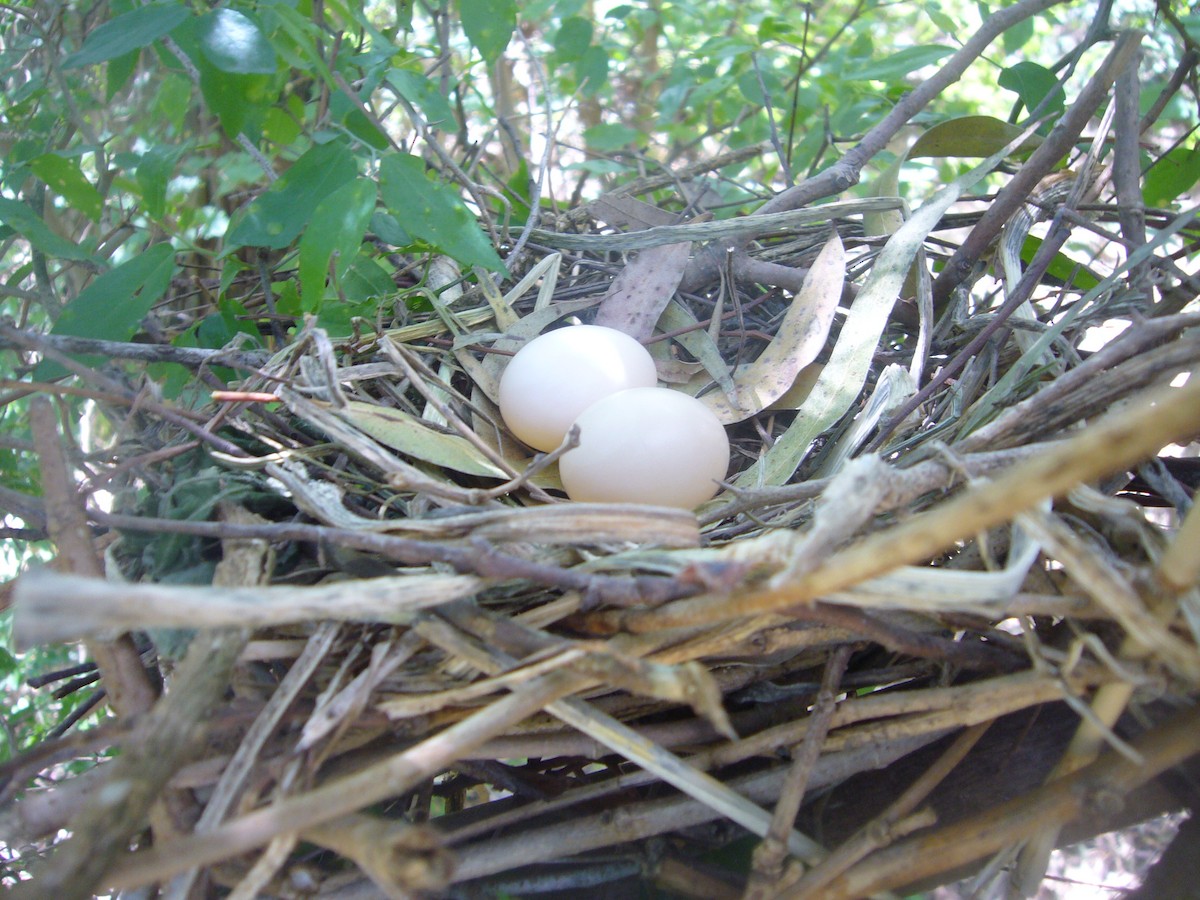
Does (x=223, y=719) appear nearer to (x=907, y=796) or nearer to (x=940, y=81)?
(x=907, y=796)

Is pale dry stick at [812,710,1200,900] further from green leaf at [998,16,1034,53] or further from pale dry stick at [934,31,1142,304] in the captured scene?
green leaf at [998,16,1034,53]

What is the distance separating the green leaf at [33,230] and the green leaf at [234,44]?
0.76 feet

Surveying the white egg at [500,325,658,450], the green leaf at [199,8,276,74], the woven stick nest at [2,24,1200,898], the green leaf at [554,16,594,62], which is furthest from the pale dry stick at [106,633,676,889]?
the green leaf at [554,16,594,62]

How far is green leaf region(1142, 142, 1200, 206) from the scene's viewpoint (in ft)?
3.07

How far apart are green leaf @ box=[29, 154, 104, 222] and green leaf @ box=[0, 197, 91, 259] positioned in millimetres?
40

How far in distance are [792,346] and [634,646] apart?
505 mm

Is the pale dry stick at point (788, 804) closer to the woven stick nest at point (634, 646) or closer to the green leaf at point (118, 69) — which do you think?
the woven stick nest at point (634, 646)

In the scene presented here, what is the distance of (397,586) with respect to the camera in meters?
0.47

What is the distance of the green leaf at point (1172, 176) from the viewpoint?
93cm

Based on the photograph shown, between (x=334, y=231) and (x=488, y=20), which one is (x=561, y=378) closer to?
(x=334, y=231)

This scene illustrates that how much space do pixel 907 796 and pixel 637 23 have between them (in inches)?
62.7

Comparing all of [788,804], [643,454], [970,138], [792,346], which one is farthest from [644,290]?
[788,804]

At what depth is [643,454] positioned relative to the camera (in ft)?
2.60

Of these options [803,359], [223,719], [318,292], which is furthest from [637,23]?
[223,719]
